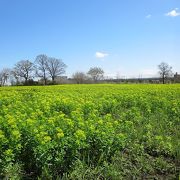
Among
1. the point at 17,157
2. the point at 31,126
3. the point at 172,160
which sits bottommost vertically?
the point at 172,160

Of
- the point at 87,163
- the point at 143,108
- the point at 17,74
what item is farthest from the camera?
the point at 17,74

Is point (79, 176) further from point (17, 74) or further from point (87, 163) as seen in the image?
point (17, 74)

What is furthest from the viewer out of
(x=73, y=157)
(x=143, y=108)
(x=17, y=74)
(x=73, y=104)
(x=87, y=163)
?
(x=17, y=74)

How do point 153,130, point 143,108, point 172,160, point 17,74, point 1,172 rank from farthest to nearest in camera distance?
point 17,74
point 143,108
point 153,130
point 172,160
point 1,172

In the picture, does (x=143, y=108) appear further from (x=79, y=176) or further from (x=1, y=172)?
(x=1, y=172)

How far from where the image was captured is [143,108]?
382 inches

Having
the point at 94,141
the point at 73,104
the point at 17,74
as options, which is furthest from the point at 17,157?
the point at 17,74

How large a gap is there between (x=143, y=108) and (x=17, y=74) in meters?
60.6

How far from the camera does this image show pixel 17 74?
6669 cm

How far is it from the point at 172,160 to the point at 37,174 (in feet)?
8.38

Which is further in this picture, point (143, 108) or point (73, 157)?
point (143, 108)

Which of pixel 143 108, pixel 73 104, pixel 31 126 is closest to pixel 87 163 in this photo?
pixel 31 126

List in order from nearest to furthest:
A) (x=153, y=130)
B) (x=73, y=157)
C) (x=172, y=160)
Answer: (x=73, y=157) → (x=172, y=160) → (x=153, y=130)

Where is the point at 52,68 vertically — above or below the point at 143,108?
above
